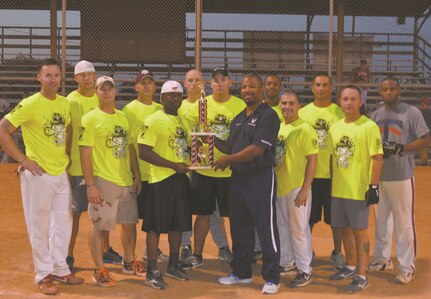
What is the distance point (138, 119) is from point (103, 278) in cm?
168

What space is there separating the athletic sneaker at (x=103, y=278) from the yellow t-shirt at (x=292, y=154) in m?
1.85

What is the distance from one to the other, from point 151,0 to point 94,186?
1587 cm

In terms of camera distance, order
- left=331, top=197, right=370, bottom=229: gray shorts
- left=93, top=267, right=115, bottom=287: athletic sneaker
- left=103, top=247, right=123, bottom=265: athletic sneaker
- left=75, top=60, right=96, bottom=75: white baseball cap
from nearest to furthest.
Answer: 1. left=331, top=197, right=370, bottom=229: gray shorts
2. left=93, top=267, right=115, bottom=287: athletic sneaker
3. left=75, top=60, right=96, bottom=75: white baseball cap
4. left=103, top=247, right=123, bottom=265: athletic sneaker

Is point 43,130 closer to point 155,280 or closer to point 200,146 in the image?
point 200,146

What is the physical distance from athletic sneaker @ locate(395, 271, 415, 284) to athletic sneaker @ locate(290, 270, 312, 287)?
92 centimetres

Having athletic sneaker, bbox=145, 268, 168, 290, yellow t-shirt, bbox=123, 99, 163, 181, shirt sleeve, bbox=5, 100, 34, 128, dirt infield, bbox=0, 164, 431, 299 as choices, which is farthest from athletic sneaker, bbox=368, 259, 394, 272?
shirt sleeve, bbox=5, 100, 34, 128

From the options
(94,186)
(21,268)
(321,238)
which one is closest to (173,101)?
(94,186)

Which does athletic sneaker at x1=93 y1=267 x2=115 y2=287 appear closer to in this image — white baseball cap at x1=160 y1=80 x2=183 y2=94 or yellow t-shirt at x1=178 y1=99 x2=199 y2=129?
yellow t-shirt at x1=178 y1=99 x2=199 y2=129

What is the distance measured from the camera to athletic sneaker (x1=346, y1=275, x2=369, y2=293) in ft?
18.5

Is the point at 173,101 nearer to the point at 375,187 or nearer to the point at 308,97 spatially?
the point at 375,187

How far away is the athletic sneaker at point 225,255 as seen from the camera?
6.77 metres

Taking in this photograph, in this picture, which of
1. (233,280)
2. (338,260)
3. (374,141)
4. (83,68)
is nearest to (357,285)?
(338,260)

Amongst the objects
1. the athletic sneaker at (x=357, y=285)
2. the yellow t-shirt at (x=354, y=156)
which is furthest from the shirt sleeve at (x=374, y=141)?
the athletic sneaker at (x=357, y=285)

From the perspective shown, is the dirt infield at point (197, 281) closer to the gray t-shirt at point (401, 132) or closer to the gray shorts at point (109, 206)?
the gray shorts at point (109, 206)
